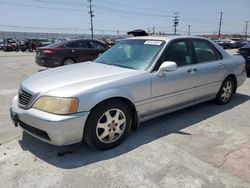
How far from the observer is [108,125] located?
3.30 meters

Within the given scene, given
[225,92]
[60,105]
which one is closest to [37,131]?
[60,105]

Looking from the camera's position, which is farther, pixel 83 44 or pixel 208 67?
pixel 83 44

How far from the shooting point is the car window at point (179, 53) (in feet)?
13.2

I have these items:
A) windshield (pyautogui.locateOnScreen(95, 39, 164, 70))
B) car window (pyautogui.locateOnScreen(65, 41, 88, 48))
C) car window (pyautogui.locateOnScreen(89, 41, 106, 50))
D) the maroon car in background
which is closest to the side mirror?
windshield (pyautogui.locateOnScreen(95, 39, 164, 70))

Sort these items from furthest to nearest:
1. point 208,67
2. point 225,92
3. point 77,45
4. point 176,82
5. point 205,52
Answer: point 77,45 < point 225,92 < point 205,52 < point 208,67 < point 176,82

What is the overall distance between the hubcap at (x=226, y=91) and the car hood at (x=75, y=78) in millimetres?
2561

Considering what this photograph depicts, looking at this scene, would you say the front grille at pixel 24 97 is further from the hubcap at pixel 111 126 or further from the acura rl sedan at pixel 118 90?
the hubcap at pixel 111 126

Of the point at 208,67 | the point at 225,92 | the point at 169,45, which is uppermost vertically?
the point at 169,45

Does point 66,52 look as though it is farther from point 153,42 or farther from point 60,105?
point 60,105

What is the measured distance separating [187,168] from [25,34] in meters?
63.9

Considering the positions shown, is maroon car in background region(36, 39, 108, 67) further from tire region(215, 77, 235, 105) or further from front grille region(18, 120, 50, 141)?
front grille region(18, 120, 50, 141)

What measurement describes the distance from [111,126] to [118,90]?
1.64 feet

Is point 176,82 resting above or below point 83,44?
below

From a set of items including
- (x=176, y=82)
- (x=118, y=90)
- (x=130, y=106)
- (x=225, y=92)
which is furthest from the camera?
(x=225, y=92)
